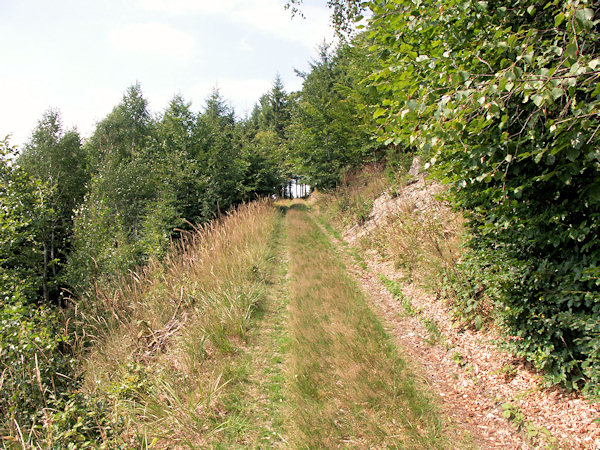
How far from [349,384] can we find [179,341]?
3050 mm

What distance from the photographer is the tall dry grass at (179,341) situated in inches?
136

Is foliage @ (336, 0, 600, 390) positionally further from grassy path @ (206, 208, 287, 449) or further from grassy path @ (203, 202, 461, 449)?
grassy path @ (206, 208, 287, 449)

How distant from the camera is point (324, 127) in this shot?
17.7m

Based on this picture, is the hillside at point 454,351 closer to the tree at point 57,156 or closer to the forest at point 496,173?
the forest at point 496,173

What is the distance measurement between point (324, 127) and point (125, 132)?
77.2 feet

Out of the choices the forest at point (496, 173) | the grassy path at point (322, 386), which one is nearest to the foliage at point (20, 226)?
the forest at point (496, 173)

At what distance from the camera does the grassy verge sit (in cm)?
294

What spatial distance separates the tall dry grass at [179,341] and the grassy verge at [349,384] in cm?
95

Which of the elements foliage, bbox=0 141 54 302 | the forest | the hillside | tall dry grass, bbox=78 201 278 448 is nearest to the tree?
foliage, bbox=0 141 54 302

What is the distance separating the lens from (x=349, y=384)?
11.7ft

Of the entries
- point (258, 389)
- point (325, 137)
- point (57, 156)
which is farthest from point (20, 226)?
point (57, 156)

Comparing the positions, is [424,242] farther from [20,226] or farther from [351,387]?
[20,226]

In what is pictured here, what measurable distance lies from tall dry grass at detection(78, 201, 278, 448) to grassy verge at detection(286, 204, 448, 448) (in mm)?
953

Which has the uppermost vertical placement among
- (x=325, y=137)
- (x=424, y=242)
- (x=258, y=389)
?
(x=325, y=137)
